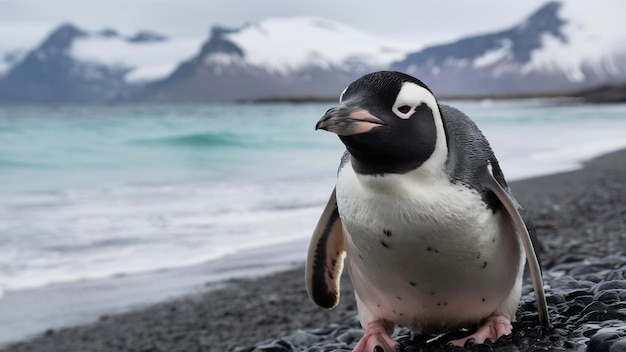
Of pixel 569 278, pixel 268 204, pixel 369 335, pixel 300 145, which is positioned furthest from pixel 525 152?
pixel 369 335

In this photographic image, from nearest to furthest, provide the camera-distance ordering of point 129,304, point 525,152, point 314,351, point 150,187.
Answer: point 314,351, point 129,304, point 150,187, point 525,152

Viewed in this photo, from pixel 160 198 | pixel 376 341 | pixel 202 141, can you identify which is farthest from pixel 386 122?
pixel 202 141

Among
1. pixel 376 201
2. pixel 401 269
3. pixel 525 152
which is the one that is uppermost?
pixel 376 201

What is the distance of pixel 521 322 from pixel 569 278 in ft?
3.10

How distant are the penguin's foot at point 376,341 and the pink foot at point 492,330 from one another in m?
0.20

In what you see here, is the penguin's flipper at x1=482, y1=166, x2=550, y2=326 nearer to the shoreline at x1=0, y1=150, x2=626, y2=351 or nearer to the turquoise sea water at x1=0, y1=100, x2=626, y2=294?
the shoreline at x1=0, y1=150, x2=626, y2=351

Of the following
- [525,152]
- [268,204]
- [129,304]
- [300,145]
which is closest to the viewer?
[129,304]

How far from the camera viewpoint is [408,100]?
6.31 ft

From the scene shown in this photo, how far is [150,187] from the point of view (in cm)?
1293

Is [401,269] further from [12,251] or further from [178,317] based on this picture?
[12,251]

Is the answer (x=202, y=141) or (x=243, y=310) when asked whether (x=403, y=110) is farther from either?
(x=202, y=141)

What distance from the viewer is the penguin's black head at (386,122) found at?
5.95ft

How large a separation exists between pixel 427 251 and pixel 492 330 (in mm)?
440

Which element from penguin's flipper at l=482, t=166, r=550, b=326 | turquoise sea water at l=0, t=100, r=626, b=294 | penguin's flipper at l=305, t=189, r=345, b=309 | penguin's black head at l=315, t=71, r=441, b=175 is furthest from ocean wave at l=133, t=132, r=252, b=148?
penguin's black head at l=315, t=71, r=441, b=175
